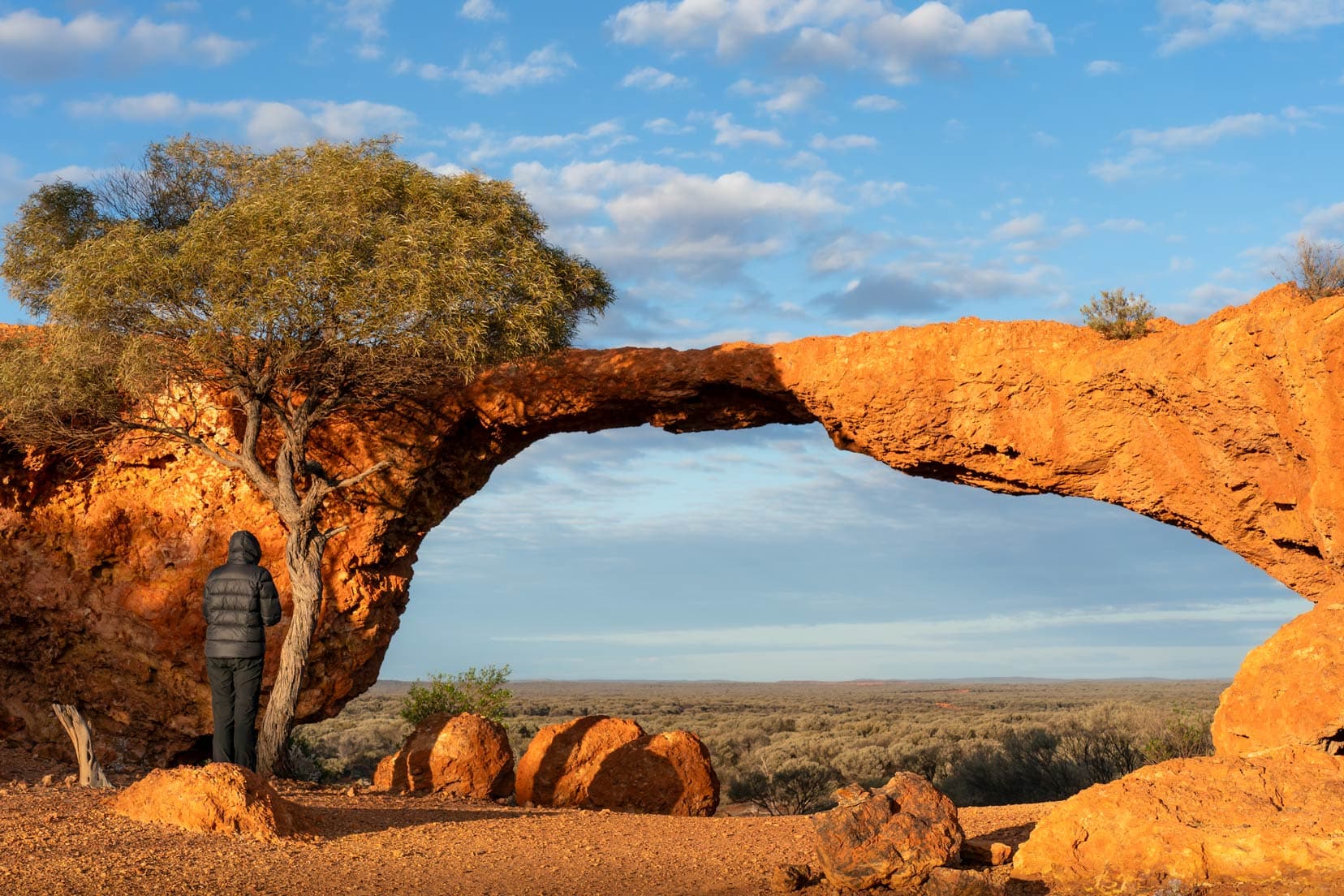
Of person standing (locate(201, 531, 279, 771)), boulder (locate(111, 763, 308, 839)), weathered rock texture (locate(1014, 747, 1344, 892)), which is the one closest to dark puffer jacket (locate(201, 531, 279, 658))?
person standing (locate(201, 531, 279, 771))

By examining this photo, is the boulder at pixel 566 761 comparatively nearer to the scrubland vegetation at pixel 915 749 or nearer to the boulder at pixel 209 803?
the boulder at pixel 209 803

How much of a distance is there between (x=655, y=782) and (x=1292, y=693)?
24.5 ft

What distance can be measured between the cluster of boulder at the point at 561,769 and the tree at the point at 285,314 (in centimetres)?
195

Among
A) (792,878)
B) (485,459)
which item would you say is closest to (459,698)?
(485,459)

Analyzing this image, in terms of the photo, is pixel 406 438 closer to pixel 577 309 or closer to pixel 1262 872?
pixel 577 309

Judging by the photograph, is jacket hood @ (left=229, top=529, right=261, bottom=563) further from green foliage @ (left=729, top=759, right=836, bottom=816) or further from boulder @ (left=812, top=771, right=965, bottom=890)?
green foliage @ (left=729, top=759, right=836, bottom=816)

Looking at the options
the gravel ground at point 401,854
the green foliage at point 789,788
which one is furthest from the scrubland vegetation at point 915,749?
the gravel ground at point 401,854

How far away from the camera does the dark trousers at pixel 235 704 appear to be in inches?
396

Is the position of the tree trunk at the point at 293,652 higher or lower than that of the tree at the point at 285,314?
lower

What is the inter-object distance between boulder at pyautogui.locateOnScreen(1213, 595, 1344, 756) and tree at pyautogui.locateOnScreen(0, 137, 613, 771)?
29.1 ft

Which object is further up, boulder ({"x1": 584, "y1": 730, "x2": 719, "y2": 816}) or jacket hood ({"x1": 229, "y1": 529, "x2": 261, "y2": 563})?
jacket hood ({"x1": 229, "y1": 529, "x2": 261, "y2": 563})

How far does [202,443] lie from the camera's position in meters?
14.8

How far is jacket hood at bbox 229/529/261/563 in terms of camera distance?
33.9ft

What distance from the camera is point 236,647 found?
9.98 m
